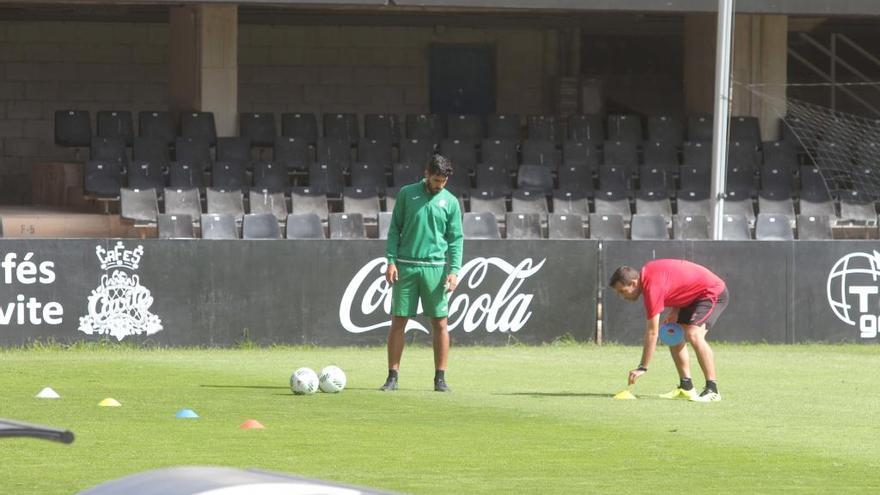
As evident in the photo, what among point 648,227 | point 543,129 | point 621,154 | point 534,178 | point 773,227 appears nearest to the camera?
point 648,227

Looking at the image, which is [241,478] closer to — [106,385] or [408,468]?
[408,468]

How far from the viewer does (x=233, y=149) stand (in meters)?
27.3

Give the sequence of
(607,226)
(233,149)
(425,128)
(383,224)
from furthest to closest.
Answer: (425,128) < (233,149) < (607,226) < (383,224)

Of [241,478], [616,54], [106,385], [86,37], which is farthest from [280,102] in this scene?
[241,478]

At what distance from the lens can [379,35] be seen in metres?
35.0

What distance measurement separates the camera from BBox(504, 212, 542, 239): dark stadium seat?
81.3 feet

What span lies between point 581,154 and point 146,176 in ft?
25.0

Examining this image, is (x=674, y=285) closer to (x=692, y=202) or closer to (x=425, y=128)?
(x=692, y=202)

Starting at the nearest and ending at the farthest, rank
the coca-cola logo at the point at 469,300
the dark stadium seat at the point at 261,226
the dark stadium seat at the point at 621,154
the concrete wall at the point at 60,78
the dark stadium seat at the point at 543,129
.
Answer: the coca-cola logo at the point at 469,300, the dark stadium seat at the point at 261,226, the dark stadium seat at the point at 621,154, the dark stadium seat at the point at 543,129, the concrete wall at the point at 60,78

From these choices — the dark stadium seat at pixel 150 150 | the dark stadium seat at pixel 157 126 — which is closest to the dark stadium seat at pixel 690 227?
A: the dark stadium seat at pixel 150 150

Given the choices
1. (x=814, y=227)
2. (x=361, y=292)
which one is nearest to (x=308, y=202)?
(x=361, y=292)

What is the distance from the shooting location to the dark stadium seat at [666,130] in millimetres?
29891

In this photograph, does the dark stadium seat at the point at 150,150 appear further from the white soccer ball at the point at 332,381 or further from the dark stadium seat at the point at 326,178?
the white soccer ball at the point at 332,381

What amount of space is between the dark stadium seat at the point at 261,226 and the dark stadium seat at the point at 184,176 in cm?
272
